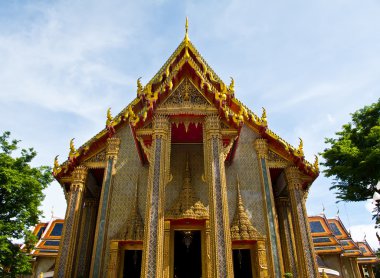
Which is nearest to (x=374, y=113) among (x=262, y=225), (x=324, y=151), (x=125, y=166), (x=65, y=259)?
(x=324, y=151)

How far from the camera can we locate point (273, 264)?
775 cm

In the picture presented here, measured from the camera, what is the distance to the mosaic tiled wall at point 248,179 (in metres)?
8.74

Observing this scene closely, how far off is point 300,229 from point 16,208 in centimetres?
917

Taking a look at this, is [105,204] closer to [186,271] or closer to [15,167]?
[186,271]

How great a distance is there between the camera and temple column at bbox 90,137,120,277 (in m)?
7.72

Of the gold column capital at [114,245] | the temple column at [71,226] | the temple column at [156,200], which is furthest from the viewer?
the gold column capital at [114,245]

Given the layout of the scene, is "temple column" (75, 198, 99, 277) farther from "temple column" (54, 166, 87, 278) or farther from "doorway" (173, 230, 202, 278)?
"doorway" (173, 230, 202, 278)

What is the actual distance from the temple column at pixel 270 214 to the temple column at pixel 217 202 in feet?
6.95

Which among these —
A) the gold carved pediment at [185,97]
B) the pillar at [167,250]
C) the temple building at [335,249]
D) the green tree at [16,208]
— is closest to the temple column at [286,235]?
the pillar at [167,250]

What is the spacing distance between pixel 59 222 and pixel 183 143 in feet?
37.9

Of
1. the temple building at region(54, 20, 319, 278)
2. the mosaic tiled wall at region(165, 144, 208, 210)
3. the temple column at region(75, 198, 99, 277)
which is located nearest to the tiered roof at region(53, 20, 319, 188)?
the temple building at region(54, 20, 319, 278)

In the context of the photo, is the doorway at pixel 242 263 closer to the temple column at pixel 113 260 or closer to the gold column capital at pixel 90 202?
the temple column at pixel 113 260

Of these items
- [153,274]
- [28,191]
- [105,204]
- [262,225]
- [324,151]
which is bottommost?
[153,274]

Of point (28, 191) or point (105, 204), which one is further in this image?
point (28, 191)
